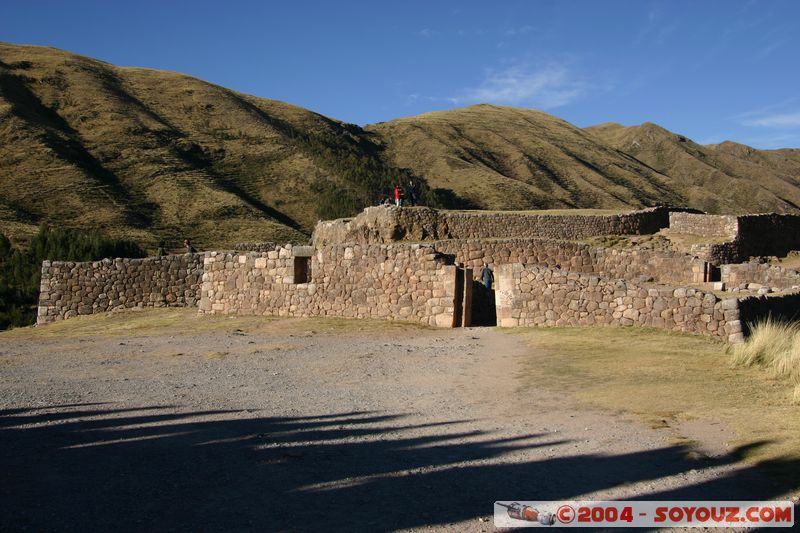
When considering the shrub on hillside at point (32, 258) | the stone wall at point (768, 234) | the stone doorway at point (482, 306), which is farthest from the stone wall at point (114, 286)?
the stone wall at point (768, 234)

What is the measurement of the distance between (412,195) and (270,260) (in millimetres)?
14742

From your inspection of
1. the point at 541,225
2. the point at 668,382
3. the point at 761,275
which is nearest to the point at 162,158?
the point at 541,225

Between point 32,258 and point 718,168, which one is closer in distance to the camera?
point 32,258

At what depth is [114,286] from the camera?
21.7 m

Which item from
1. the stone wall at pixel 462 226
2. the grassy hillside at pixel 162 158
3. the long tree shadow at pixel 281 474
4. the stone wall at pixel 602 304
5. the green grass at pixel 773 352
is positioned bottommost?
the long tree shadow at pixel 281 474

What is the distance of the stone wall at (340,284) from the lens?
16.5 metres

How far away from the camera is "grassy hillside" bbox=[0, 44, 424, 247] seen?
50.2m

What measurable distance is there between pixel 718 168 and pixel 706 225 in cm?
9430

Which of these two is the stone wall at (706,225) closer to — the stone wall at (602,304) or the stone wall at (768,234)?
the stone wall at (768,234)

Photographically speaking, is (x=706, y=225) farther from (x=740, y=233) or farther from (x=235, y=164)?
(x=235, y=164)

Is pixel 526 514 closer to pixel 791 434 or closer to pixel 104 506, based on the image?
pixel 104 506

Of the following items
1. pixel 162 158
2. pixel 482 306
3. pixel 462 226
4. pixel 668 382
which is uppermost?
pixel 162 158

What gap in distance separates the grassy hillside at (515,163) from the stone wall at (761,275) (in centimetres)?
4639

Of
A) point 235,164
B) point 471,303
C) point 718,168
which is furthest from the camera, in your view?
point 718,168
